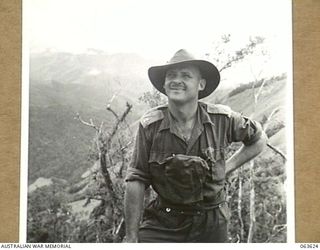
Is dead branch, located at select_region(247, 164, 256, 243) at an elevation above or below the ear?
below

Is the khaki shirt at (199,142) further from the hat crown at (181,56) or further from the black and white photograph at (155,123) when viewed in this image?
the hat crown at (181,56)

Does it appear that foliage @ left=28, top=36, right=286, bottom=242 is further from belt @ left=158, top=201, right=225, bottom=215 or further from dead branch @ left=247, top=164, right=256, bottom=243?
belt @ left=158, top=201, right=225, bottom=215

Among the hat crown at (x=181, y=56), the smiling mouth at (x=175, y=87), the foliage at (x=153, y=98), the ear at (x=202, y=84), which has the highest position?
the hat crown at (x=181, y=56)

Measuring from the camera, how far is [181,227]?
8.63 ft

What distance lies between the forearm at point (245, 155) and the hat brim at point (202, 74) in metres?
0.37

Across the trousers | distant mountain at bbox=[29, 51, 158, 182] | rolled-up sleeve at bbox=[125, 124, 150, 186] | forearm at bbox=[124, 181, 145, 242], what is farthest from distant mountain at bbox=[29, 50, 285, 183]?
the trousers

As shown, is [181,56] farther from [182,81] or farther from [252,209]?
[252,209]

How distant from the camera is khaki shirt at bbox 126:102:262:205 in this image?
8.65 ft

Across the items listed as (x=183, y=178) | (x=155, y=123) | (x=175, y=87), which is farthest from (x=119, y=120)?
(x=183, y=178)

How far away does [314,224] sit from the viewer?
8.59ft

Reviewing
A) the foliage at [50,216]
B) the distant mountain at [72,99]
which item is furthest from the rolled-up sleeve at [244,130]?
the foliage at [50,216]

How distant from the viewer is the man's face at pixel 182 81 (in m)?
2.66

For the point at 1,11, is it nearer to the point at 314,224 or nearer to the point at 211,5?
the point at 211,5

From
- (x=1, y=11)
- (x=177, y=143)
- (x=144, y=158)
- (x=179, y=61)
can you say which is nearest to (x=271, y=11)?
(x=179, y=61)
